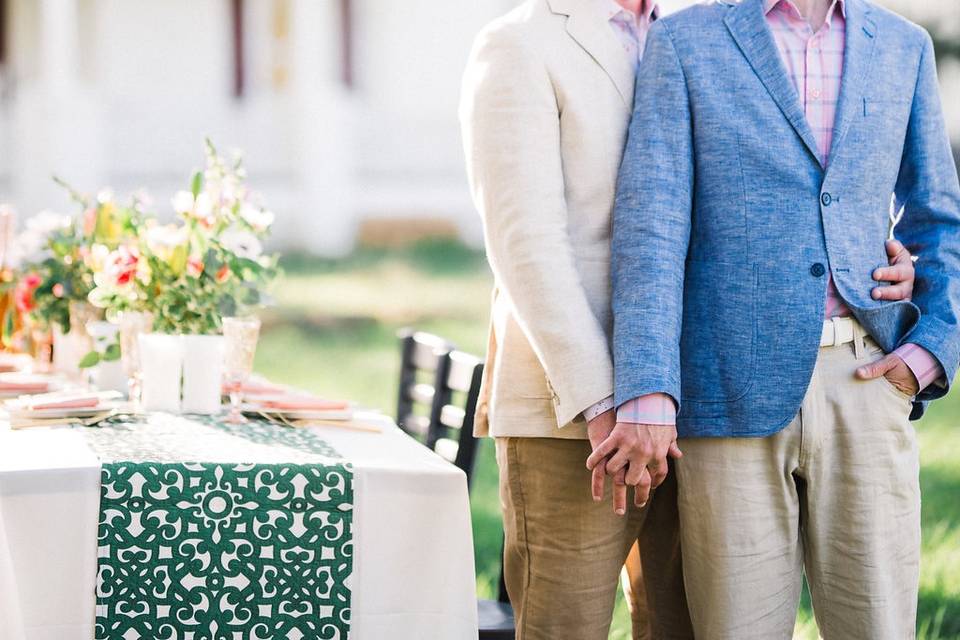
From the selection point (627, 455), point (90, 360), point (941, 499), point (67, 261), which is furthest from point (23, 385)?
point (941, 499)

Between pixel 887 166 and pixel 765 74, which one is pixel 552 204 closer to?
pixel 765 74

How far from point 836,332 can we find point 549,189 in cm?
55

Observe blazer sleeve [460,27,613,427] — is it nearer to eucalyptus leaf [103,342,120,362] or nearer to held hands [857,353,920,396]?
held hands [857,353,920,396]

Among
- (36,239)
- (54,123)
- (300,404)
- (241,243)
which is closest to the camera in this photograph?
(300,404)

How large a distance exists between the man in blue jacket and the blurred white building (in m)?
11.1

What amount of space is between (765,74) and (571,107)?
1.11 ft

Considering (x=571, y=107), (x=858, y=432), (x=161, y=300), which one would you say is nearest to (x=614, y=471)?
(x=858, y=432)

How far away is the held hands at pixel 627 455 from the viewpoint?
2199 mm

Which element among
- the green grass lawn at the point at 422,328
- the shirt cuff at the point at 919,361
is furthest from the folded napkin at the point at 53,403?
the green grass lawn at the point at 422,328

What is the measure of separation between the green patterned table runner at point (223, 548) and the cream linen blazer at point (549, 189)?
1.26ft

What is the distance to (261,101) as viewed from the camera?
13.9 metres

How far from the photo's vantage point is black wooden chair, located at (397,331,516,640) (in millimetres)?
2859

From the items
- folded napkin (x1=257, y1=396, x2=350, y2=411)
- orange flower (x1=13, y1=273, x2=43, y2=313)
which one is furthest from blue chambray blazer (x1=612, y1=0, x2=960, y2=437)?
orange flower (x1=13, y1=273, x2=43, y2=313)

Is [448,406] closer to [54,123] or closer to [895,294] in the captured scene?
[895,294]
